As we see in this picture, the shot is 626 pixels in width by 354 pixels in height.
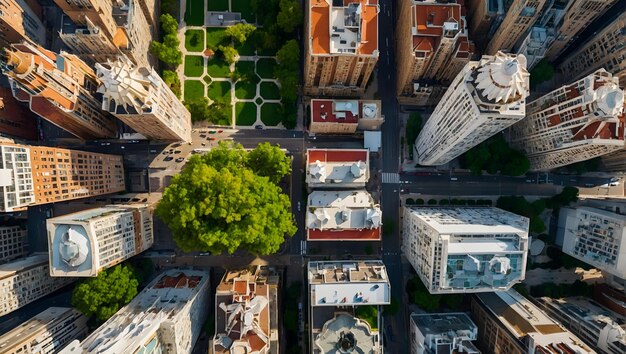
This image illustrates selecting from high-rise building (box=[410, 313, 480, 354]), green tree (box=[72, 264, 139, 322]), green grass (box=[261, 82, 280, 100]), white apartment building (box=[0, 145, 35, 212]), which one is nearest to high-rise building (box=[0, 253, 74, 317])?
green tree (box=[72, 264, 139, 322])

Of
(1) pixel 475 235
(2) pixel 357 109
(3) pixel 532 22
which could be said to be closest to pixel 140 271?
(2) pixel 357 109

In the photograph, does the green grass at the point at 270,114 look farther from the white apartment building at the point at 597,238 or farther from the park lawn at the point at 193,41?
the white apartment building at the point at 597,238

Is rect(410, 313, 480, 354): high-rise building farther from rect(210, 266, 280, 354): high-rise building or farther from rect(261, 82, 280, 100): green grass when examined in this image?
rect(261, 82, 280, 100): green grass

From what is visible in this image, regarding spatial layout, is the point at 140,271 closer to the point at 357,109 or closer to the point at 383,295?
the point at 383,295

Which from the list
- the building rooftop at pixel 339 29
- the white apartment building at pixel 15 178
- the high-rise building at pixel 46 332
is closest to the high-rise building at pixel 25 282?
the high-rise building at pixel 46 332

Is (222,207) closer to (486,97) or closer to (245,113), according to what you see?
(245,113)

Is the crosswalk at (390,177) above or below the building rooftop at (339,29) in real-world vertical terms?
below
